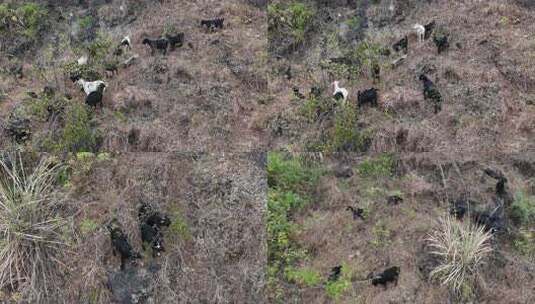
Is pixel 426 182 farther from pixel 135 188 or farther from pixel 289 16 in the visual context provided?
pixel 289 16

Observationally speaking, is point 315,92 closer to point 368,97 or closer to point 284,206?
point 368,97

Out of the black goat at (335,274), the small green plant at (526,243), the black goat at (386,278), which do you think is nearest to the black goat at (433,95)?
the small green plant at (526,243)

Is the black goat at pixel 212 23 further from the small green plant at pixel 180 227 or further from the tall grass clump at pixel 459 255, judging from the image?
the tall grass clump at pixel 459 255

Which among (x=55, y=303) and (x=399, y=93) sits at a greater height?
(x=399, y=93)

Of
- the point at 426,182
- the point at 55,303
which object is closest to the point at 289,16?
the point at 426,182

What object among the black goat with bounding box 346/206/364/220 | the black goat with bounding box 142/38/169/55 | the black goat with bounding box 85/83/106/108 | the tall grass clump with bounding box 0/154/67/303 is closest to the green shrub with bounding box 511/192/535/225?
the black goat with bounding box 346/206/364/220

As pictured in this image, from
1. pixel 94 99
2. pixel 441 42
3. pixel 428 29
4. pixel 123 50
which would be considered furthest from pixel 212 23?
pixel 441 42
